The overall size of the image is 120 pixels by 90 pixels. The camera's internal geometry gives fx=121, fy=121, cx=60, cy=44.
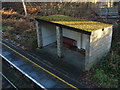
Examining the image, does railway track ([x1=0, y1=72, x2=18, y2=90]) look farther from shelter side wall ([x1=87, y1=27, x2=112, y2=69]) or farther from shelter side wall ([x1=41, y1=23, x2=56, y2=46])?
shelter side wall ([x1=41, y1=23, x2=56, y2=46])

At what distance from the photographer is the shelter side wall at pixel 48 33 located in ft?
43.3

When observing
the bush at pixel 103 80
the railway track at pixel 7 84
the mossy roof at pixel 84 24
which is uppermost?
the mossy roof at pixel 84 24

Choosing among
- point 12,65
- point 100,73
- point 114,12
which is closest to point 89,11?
point 114,12

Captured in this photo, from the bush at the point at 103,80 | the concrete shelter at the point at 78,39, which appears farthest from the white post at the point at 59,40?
the bush at the point at 103,80

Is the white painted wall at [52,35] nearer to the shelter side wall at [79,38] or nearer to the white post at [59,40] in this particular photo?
the shelter side wall at [79,38]

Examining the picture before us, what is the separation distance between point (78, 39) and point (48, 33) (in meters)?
3.47

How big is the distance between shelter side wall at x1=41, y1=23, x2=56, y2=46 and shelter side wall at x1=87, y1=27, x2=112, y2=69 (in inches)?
246

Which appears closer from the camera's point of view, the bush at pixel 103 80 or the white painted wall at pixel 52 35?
the bush at pixel 103 80

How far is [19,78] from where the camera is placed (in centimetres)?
875

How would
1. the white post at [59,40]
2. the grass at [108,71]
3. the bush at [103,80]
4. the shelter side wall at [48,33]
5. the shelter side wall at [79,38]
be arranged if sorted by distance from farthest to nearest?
the shelter side wall at [48,33]
the shelter side wall at [79,38]
the white post at [59,40]
the grass at [108,71]
the bush at [103,80]

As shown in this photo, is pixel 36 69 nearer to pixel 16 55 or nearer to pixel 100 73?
pixel 16 55

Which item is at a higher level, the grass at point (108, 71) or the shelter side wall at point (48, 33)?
the shelter side wall at point (48, 33)

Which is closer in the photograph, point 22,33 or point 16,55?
point 16,55

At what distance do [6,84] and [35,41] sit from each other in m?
6.87
